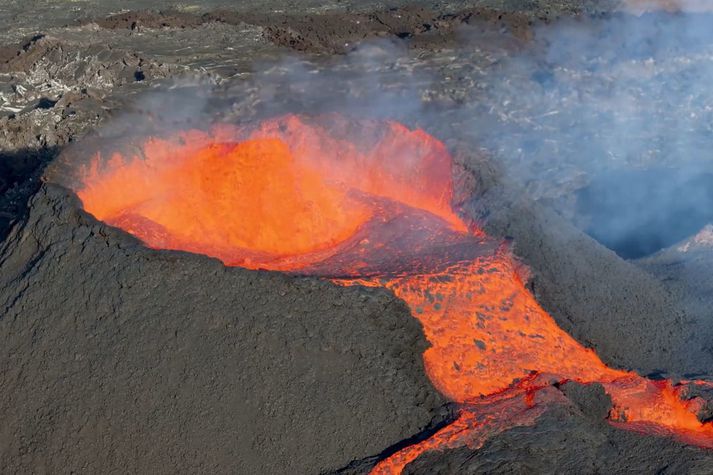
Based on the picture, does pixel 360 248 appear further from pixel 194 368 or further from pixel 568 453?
pixel 568 453

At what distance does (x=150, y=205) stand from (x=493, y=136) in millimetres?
5017

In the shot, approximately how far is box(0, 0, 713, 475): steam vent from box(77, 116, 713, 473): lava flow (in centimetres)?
3

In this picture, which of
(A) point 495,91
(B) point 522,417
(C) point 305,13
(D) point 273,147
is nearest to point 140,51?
(C) point 305,13

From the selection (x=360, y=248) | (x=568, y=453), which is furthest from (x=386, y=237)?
(x=568, y=453)

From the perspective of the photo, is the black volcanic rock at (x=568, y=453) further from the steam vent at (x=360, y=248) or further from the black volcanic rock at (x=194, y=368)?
the black volcanic rock at (x=194, y=368)

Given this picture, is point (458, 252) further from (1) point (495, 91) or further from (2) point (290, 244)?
(1) point (495, 91)

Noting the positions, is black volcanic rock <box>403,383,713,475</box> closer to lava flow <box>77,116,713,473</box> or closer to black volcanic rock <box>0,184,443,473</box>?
lava flow <box>77,116,713,473</box>

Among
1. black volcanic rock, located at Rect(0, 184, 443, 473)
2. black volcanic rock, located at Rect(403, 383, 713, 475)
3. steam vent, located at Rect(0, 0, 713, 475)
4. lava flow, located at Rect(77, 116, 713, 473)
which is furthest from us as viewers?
lava flow, located at Rect(77, 116, 713, 473)

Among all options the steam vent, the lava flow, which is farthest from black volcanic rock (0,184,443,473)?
the lava flow

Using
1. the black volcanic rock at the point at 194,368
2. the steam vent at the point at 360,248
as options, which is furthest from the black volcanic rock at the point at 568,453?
the black volcanic rock at the point at 194,368

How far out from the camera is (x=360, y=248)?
858 centimetres

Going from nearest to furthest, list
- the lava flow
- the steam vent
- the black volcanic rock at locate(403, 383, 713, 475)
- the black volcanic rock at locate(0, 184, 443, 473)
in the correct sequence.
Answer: the black volcanic rock at locate(403, 383, 713, 475) → the black volcanic rock at locate(0, 184, 443, 473) → the steam vent → the lava flow

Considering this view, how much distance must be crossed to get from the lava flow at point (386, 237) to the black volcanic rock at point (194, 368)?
45cm

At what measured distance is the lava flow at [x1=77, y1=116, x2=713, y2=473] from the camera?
7008 mm
